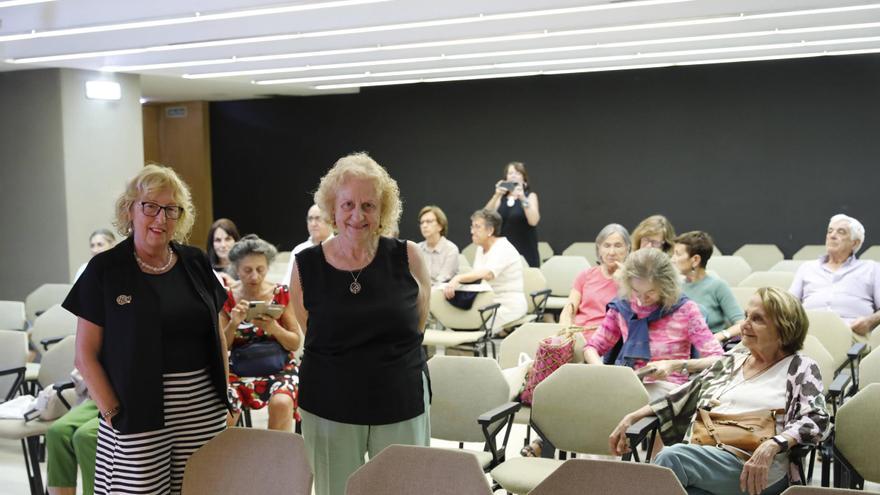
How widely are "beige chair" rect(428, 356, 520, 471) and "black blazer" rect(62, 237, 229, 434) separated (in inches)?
60.9

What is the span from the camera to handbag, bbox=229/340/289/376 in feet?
15.5

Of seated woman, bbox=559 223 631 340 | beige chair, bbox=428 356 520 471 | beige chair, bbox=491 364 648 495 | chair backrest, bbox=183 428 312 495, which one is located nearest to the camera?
chair backrest, bbox=183 428 312 495

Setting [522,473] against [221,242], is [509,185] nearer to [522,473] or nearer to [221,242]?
[221,242]

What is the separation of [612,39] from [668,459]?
535cm

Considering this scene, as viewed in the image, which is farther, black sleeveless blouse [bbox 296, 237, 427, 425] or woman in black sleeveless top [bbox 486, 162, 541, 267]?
woman in black sleeveless top [bbox 486, 162, 541, 267]

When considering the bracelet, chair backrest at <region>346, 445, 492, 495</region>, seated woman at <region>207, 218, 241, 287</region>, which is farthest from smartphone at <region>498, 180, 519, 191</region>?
chair backrest at <region>346, 445, 492, 495</region>

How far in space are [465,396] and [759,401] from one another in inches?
52.3

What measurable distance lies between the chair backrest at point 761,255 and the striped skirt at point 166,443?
805 cm

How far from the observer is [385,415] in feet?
9.93

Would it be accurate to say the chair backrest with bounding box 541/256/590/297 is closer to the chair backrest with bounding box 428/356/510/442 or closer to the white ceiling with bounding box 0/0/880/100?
the white ceiling with bounding box 0/0/880/100

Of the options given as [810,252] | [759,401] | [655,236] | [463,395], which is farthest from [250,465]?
[810,252]

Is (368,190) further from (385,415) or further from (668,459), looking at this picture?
(668,459)

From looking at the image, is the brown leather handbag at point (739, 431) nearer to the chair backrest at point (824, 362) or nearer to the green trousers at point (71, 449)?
the chair backrest at point (824, 362)

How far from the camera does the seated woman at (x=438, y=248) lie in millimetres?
8109
